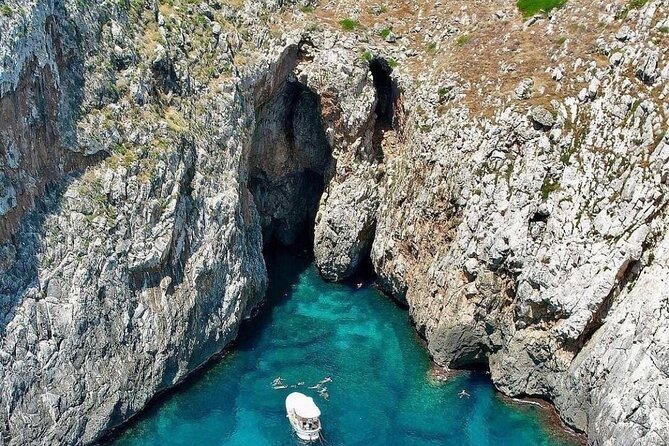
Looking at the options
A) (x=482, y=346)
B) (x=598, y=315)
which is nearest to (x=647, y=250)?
(x=598, y=315)

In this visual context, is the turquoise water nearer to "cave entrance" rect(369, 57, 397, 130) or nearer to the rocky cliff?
the rocky cliff

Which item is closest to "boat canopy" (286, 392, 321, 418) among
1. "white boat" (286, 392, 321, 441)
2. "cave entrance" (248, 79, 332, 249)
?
"white boat" (286, 392, 321, 441)

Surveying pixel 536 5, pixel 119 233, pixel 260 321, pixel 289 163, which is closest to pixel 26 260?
pixel 119 233

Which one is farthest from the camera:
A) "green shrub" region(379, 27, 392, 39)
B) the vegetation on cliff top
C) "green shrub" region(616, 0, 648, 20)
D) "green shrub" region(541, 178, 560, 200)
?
"green shrub" region(379, 27, 392, 39)

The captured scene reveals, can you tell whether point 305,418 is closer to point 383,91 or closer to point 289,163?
point 289,163

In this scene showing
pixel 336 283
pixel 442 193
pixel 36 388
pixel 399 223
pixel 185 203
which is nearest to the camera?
pixel 36 388

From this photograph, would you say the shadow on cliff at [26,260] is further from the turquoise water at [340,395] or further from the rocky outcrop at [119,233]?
the turquoise water at [340,395]

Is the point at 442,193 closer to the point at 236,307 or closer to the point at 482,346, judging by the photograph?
the point at 482,346
